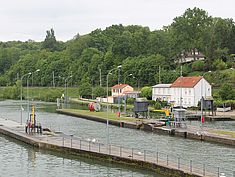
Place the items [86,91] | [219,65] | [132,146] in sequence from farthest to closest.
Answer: [86,91] → [219,65] → [132,146]

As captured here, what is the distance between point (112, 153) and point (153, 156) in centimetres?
373

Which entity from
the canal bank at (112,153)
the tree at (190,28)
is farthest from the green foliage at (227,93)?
the canal bank at (112,153)

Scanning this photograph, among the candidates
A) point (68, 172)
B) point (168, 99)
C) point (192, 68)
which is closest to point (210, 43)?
point (192, 68)

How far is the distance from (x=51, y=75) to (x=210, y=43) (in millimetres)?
69118

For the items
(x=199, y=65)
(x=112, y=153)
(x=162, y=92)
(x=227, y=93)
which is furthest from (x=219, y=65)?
(x=112, y=153)

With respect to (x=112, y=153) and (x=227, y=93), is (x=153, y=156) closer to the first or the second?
(x=112, y=153)

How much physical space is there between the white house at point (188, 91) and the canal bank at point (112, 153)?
44562 millimetres

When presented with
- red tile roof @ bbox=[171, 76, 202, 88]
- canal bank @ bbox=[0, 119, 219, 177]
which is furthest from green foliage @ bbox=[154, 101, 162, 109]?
canal bank @ bbox=[0, 119, 219, 177]

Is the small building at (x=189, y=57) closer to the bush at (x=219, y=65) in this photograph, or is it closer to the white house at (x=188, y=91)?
the bush at (x=219, y=65)

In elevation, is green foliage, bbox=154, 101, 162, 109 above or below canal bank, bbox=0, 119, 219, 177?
above

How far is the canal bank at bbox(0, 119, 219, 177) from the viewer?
36634 mm

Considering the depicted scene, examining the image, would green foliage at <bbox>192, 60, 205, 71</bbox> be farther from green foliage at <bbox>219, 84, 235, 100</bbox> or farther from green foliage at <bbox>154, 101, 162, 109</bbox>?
green foliage at <bbox>154, 101, 162, 109</bbox>

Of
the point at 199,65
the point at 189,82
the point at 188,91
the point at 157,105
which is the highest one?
the point at 199,65

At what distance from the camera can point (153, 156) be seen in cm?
4306
